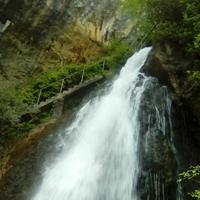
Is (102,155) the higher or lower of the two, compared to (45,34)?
lower

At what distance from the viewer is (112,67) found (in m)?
19.7

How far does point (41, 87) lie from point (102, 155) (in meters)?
6.38

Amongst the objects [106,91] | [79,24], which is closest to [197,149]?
[106,91]

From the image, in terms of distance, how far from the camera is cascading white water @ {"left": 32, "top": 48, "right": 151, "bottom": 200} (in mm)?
10391

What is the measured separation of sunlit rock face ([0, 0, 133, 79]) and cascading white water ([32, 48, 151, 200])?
5.37 m

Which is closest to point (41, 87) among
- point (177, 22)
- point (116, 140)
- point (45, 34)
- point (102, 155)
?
point (45, 34)

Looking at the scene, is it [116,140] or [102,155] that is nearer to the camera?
[102,155]

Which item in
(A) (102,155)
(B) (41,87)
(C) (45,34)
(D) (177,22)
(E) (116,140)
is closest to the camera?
(A) (102,155)

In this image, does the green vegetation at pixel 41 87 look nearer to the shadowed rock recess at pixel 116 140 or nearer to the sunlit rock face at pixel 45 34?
the shadowed rock recess at pixel 116 140

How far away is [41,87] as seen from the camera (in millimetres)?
16797

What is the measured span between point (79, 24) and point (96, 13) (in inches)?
70.7

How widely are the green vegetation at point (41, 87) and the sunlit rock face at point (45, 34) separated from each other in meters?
0.82

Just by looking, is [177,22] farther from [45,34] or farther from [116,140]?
[45,34]

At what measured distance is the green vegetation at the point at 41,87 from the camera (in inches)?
503
